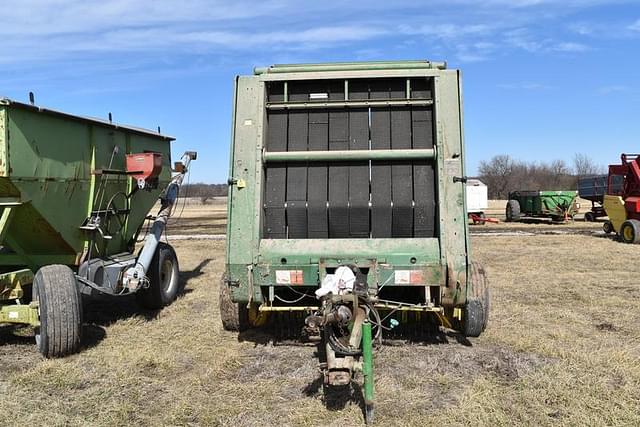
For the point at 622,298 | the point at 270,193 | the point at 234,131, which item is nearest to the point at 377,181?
the point at 270,193

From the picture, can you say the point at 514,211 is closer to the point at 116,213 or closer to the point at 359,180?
the point at 116,213

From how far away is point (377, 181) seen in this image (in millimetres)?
5211

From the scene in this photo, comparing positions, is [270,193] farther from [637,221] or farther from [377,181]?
[637,221]

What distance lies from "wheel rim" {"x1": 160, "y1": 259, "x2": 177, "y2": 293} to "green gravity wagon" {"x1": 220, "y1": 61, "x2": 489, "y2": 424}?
8.64ft

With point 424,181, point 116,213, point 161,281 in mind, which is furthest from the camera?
point 161,281

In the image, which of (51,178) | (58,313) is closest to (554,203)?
(51,178)

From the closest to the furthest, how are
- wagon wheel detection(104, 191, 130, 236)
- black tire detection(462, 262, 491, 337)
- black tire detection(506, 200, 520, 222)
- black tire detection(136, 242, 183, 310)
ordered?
black tire detection(462, 262, 491, 337), wagon wheel detection(104, 191, 130, 236), black tire detection(136, 242, 183, 310), black tire detection(506, 200, 520, 222)

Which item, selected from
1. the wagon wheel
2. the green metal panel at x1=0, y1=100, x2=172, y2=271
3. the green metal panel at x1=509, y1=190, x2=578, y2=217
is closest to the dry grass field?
the green metal panel at x1=0, y1=100, x2=172, y2=271

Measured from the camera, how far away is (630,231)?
15.0 m

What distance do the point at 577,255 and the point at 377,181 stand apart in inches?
375

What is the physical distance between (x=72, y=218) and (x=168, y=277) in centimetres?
216

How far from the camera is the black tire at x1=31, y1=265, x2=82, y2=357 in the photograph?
5207 mm

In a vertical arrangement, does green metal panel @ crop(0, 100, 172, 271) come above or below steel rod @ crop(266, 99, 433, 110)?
below

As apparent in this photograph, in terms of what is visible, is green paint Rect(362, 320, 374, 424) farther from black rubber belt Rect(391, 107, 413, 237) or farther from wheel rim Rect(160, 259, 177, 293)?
wheel rim Rect(160, 259, 177, 293)
